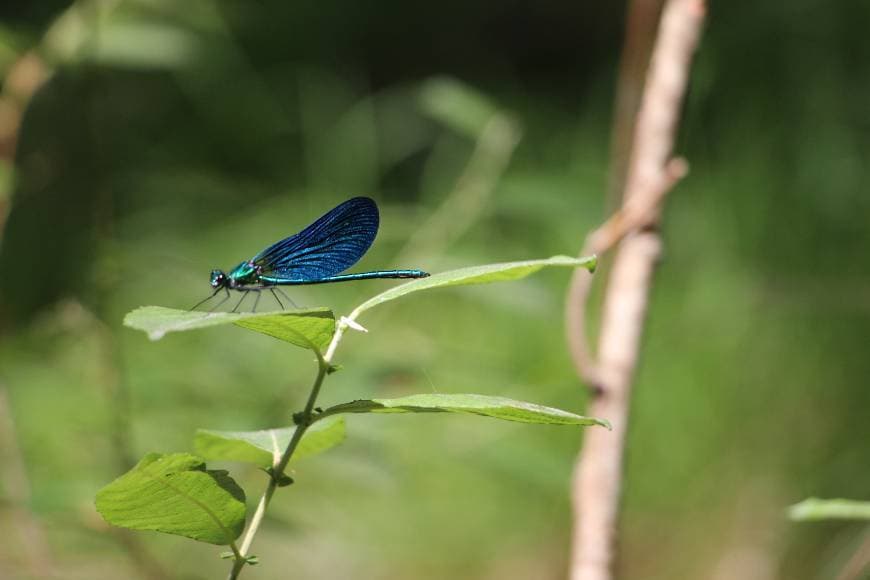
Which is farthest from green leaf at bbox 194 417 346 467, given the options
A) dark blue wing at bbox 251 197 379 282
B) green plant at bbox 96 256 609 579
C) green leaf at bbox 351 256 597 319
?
dark blue wing at bbox 251 197 379 282

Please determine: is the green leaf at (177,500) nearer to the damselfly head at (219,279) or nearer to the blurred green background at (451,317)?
the damselfly head at (219,279)

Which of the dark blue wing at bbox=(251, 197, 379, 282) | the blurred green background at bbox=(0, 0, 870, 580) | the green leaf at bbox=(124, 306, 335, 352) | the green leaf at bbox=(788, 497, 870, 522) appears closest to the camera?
the green leaf at bbox=(124, 306, 335, 352)

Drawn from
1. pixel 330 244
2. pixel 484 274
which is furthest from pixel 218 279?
pixel 484 274

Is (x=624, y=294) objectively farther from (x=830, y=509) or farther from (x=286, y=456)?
(x=286, y=456)

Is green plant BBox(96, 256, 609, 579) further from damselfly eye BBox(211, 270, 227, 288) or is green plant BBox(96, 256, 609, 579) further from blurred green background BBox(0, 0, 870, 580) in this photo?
blurred green background BBox(0, 0, 870, 580)

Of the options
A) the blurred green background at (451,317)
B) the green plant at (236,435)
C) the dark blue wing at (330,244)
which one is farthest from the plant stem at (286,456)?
the blurred green background at (451,317)

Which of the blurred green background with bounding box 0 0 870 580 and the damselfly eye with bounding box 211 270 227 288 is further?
the blurred green background with bounding box 0 0 870 580

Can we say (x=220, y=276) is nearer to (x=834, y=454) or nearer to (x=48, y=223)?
(x=834, y=454)

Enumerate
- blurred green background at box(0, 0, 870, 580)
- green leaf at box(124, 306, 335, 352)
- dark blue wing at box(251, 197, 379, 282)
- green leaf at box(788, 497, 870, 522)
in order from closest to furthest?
green leaf at box(124, 306, 335, 352), green leaf at box(788, 497, 870, 522), dark blue wing at box(251, 197, 379, 282), blurred green background at box(0, 0, 870, 580)
